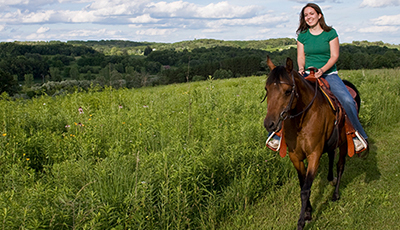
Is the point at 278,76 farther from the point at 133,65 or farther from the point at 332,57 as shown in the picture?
the point at 133,65

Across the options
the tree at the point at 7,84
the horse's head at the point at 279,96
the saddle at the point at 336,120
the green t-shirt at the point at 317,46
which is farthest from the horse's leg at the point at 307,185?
the tree at the point at 7,84

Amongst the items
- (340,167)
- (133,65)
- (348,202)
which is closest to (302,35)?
(340,167)

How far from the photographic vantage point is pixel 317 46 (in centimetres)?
463

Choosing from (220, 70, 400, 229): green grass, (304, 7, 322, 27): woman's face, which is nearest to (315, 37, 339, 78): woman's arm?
(304, 7, 322, 27): woman's face

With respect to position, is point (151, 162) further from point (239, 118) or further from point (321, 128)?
point (239, 118)

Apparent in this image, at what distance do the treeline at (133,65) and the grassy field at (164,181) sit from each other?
11715 mm

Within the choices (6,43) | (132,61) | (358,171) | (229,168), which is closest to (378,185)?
(358,171)

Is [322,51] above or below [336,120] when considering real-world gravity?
above

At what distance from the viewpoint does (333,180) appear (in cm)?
564

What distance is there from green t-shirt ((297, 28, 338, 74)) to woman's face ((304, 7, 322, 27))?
189 mm

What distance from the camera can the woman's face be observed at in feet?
14.9

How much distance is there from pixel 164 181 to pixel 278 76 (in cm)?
181

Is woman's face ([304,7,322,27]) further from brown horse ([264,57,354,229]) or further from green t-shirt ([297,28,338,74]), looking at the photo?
brown horse ([264,57,354,229])

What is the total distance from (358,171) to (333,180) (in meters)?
1.04
